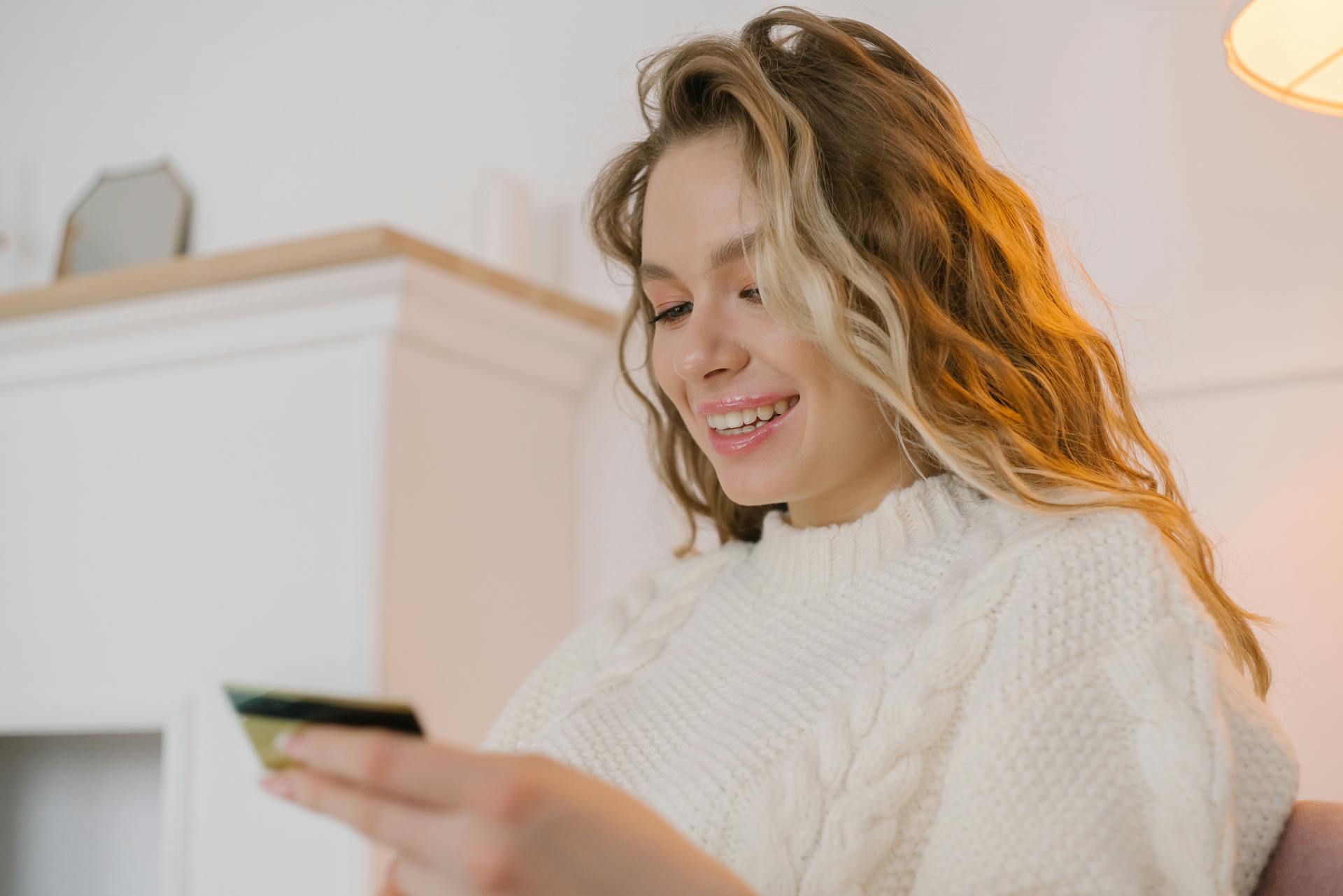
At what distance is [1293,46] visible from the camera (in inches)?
40.6

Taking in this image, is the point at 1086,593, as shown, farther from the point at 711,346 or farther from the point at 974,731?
the point at 711,346

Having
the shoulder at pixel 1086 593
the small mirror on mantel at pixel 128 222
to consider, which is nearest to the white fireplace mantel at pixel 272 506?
the small mirror on mantel at pixel 128 222

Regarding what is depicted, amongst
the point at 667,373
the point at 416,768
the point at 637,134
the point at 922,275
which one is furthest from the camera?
the point at 637,134

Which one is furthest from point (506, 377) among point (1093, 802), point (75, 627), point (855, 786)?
point (1093, 802)

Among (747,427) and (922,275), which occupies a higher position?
(922,275)

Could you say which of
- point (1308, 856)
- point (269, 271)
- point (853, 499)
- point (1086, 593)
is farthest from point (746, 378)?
point (269, 271)

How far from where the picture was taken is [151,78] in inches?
85.9

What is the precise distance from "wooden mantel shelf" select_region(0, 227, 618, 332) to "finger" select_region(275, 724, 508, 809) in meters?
0.93

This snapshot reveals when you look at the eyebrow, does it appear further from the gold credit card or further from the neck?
the gold credit card

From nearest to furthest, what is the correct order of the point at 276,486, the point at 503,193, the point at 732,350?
the point at 732,350
the point at 276,486
the point at 503,193

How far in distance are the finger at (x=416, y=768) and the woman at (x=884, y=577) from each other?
44 mm

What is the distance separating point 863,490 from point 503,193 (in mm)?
845

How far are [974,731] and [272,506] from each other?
965mm

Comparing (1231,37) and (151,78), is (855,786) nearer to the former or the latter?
(1231,37)
